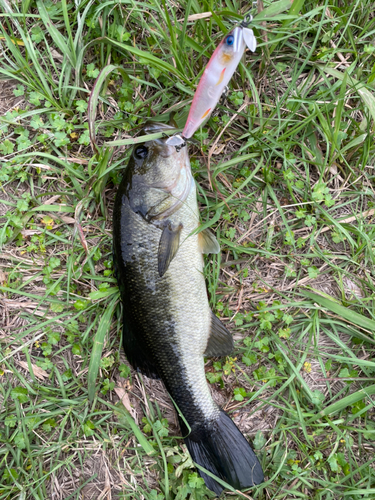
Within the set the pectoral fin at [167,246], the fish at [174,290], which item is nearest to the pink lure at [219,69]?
the fish at [174,290]

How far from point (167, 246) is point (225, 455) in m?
1.66

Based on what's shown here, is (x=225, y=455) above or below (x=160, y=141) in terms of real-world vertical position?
below

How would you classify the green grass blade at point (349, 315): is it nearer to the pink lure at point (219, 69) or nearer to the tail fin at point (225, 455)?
the tail fin at point (225, 455)

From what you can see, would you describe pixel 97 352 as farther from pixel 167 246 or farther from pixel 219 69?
pixel 219 69

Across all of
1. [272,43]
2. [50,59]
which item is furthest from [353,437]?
[50,59]

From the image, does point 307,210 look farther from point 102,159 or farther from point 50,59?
point 50,59

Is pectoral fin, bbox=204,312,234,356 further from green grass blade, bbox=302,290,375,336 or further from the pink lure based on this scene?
the pink lure

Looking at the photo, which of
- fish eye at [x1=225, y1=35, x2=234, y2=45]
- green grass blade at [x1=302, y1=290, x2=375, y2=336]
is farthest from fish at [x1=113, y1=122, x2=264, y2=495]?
green grass blade at [x1=302, y1=290, x2=375, y2=336]

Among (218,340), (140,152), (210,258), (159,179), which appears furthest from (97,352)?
(140,152)

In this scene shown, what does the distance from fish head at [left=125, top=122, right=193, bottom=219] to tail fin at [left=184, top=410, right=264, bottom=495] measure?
65.8 inches

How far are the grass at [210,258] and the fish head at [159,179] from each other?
1.06 ft

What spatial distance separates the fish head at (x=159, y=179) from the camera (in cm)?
248

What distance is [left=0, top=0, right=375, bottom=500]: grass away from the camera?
2.69m

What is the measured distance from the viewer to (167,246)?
2.45 metres
